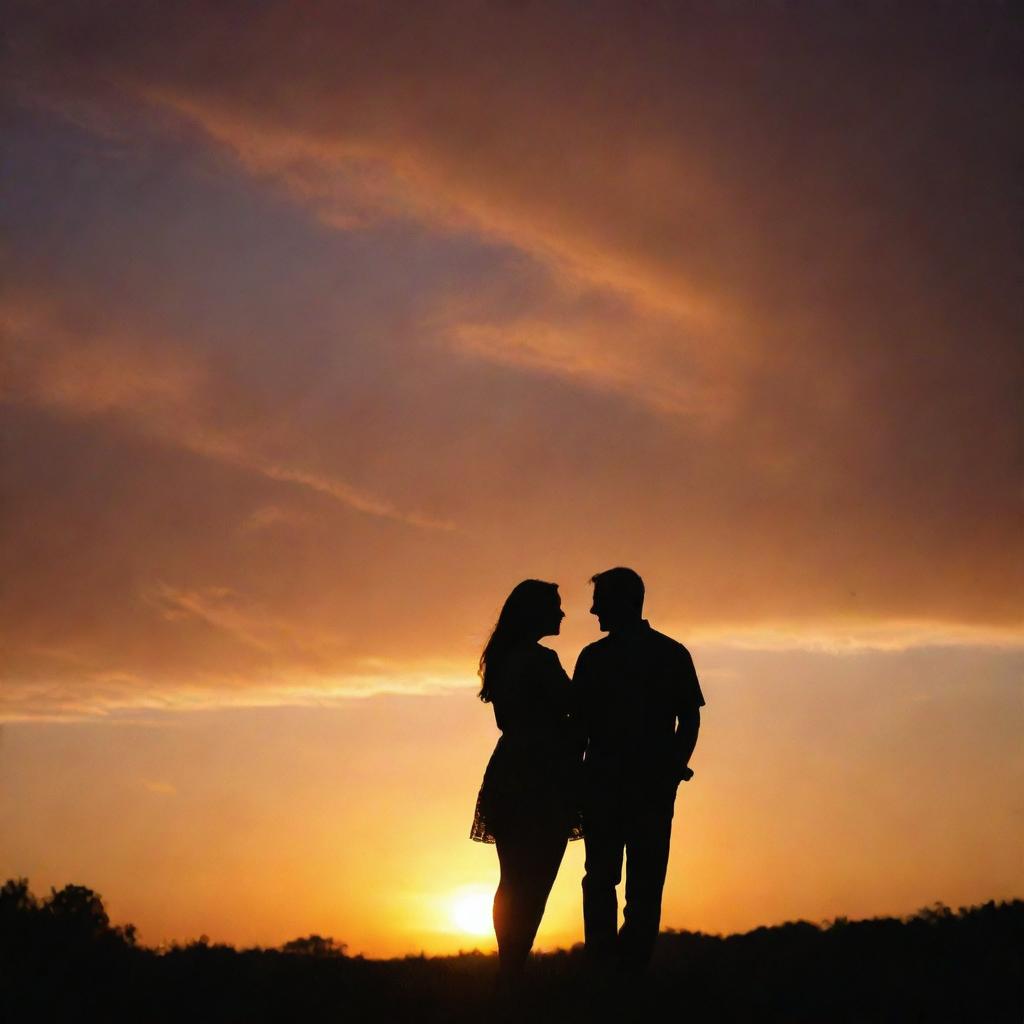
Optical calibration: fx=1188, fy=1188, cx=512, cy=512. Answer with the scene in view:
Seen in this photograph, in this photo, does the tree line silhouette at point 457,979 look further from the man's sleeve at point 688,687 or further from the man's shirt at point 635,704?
the man's sleeve at point 688,687

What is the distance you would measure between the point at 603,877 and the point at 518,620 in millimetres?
2070

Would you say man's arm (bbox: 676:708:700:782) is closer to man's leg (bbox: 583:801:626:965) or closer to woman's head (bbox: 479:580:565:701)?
man's leg (bbox: 583:801:626:965)

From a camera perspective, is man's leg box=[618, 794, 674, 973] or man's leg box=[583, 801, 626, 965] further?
man's leg box=[583, 801, 626, 965]

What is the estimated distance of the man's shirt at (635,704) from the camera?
911cm

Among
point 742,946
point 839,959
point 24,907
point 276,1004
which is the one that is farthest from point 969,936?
point 24,907

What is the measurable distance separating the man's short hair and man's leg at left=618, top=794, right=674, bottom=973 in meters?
1.56

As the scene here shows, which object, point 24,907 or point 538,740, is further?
point 24,907

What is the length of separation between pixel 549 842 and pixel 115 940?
3500mm

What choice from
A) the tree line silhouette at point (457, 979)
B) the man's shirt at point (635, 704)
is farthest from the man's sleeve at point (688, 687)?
the tree line silhouette at point (457, 979)

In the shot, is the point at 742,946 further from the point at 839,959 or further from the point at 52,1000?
the point at 52,1000

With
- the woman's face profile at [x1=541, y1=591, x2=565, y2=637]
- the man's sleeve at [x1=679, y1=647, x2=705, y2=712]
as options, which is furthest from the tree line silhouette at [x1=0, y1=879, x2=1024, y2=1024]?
the woman's face profile at [x1=541, y1=591, x2=565, y2=637]

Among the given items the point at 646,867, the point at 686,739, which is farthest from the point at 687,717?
the point at 646,867

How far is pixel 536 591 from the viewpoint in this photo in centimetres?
909

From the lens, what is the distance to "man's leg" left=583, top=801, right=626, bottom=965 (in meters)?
9.04
